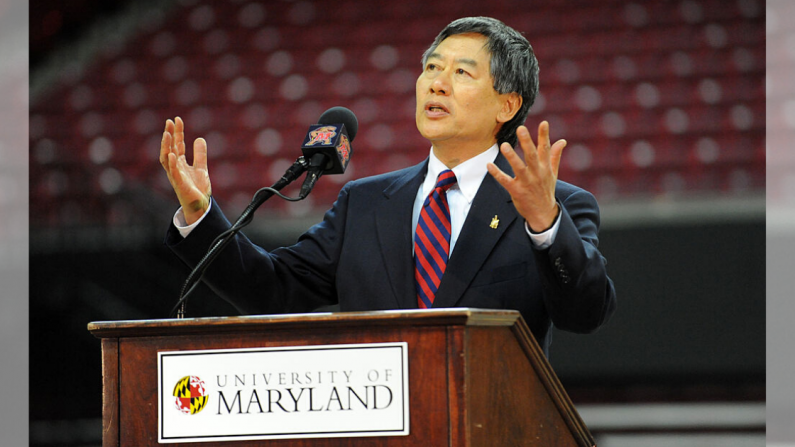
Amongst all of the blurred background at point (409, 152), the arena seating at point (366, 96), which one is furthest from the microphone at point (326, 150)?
the arena seating at point (366, 96)

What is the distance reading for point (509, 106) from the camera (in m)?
1.69

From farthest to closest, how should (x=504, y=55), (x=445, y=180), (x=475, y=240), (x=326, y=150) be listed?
1. (x=504, y=55)
2. (x=445, y=180)
3. (x=475, y=240)
4. (x=326, y=150)

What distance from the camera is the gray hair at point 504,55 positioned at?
1.64 metres

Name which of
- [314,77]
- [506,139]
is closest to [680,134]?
[314,77]

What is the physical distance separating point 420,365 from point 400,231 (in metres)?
0.57

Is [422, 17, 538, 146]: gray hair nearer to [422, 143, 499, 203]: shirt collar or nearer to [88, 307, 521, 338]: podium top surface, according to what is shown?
[422, 143, 499, 203]: shirt collar

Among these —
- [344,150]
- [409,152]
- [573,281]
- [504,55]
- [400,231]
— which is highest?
[409,152]

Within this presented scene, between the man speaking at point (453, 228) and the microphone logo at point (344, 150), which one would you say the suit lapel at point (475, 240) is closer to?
the man speaking at point (453, 228)

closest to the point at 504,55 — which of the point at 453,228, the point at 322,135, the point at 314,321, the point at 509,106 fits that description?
the point at 509,106

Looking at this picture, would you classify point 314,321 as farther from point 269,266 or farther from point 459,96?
point 459,96

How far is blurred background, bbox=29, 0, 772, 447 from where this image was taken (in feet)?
11.0

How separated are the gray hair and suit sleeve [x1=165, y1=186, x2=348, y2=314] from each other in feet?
1.14

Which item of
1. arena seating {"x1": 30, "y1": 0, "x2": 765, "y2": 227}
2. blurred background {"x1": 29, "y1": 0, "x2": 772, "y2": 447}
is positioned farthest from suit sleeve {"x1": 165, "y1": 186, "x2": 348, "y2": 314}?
arena seating {"x1": 30, "y1": 0, "x2": 765, "y2": 227}

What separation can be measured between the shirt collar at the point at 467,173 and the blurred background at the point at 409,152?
1888 mm
